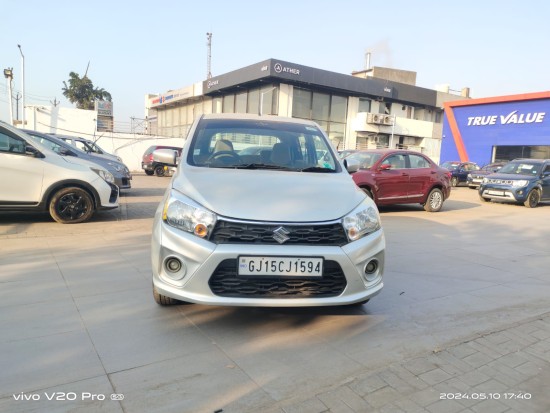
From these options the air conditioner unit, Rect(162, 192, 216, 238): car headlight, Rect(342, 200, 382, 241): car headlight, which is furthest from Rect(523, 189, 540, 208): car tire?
the air conditioner unit

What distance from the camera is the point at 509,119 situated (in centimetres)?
2831

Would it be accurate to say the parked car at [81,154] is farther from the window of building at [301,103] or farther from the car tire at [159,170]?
the window of building at [301,103]

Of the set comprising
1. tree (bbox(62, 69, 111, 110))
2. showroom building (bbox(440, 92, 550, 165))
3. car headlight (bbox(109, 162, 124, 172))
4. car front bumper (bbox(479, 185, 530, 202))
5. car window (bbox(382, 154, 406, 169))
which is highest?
tree (bbox(62, 69, 111, 110))

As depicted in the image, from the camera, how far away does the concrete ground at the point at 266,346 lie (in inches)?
97.7

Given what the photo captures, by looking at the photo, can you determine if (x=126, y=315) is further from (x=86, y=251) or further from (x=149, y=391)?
(x=86, y=251)

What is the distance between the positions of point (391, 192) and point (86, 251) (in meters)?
7.54

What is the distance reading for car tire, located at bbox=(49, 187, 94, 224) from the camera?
293 inches

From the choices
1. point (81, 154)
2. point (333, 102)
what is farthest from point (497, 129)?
point (81, 154)

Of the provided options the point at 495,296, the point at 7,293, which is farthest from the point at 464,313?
the point at 7,293

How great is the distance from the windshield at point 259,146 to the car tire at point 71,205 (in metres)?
4.19

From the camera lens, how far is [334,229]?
3086 mm

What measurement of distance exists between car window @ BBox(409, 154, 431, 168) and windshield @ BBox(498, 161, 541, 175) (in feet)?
17.0

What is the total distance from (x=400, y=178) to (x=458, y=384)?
857 cm

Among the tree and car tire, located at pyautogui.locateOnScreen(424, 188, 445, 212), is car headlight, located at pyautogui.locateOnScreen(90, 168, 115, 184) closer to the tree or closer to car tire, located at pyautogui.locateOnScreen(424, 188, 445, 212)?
car tire, located at pyautogui.locateOnScreen(424, 188, 445, 212)
